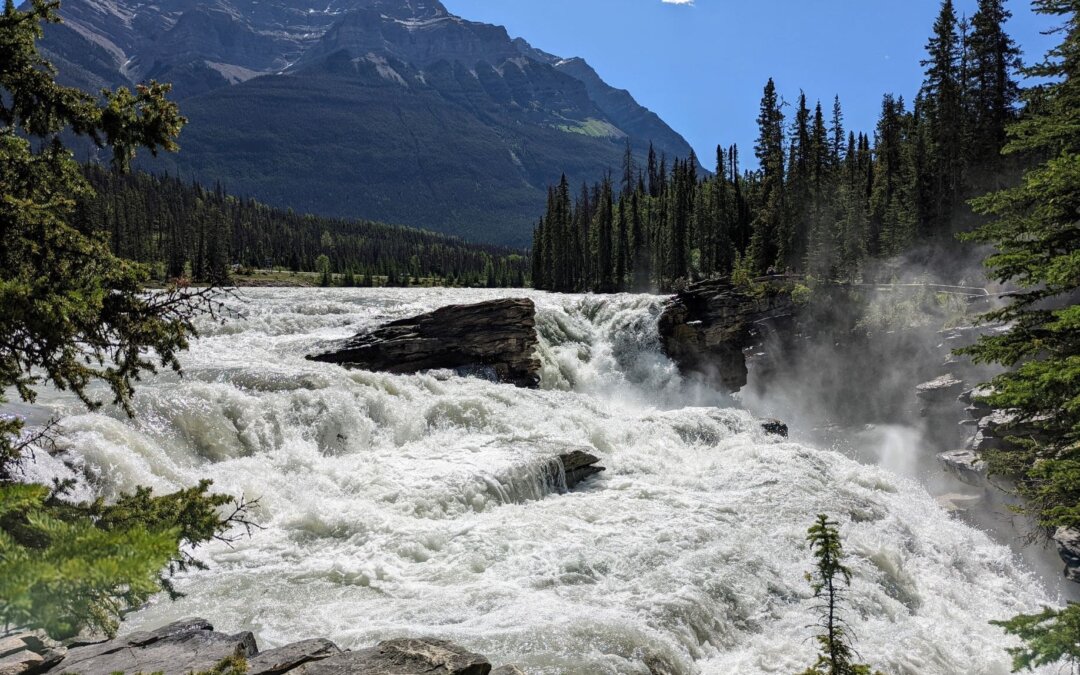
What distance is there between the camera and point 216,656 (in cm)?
541

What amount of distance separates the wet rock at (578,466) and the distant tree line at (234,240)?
232 feet

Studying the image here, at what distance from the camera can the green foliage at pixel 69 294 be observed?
155 inches

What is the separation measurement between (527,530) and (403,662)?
22.9 ft

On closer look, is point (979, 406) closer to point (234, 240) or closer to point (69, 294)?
point (69, 294)

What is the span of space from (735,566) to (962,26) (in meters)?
54.6

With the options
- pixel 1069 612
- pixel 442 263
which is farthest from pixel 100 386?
pixel 442 263

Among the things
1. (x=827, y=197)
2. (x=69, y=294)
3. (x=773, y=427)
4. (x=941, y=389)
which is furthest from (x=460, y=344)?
(x=827, y=197)

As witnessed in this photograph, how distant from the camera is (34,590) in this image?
2.20 meters

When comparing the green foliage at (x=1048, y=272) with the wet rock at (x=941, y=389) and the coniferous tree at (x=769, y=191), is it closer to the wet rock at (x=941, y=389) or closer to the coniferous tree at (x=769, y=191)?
the wet rock at (x=941, y=389)

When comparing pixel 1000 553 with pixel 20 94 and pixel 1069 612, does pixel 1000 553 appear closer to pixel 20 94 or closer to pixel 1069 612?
pixel 1069 612

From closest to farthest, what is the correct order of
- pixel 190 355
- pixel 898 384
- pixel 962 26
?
pixel 190 355 < pixel 898 384 < pixel 962 26

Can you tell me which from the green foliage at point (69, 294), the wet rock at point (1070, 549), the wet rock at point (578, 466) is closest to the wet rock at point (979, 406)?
the wet rock at point (1070, 549)

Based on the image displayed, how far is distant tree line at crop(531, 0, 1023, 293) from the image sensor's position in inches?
1729

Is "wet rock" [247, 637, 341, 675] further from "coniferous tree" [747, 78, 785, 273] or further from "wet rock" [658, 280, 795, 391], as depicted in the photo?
"coniferous tree" [747, 78, 785, 273]
